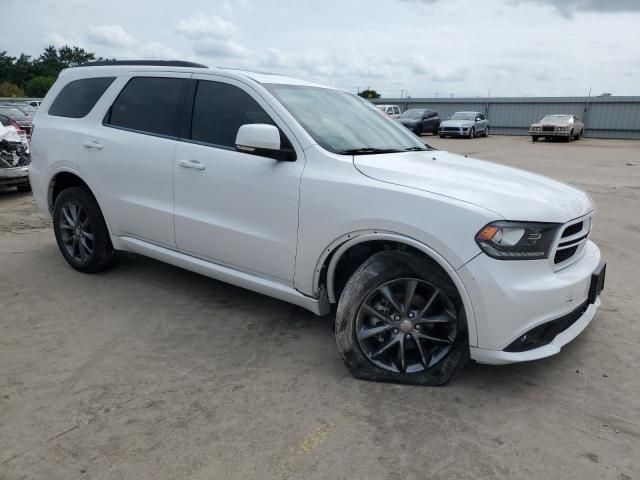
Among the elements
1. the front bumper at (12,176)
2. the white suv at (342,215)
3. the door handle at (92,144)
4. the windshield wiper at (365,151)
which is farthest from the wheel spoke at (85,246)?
the front bumper at (12,176)

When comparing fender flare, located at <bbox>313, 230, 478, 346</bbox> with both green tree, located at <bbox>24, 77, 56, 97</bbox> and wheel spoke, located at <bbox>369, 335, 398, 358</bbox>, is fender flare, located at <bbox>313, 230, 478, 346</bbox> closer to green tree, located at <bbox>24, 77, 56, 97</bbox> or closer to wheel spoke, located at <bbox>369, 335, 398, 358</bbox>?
wheel spoke, located at <bbox>369, 335, 398, 358</bbox>

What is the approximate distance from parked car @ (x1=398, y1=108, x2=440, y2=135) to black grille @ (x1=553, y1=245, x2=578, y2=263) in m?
27.4

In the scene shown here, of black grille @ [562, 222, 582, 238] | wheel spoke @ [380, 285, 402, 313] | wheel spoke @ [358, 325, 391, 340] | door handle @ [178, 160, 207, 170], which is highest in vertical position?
door handle @ [178, 160, 207, 170]

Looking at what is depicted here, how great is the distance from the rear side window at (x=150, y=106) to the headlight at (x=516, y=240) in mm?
2457

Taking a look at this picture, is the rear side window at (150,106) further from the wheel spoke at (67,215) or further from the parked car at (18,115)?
the parked car at (18,115)

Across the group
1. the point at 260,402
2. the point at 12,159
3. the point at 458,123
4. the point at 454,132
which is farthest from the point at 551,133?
the point at 260,402

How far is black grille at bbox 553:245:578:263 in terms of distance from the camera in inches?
118

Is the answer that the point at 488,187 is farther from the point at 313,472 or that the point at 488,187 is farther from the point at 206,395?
the point at 206,395

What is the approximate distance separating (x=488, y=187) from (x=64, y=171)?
12.0 feet

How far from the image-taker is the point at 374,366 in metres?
3.16

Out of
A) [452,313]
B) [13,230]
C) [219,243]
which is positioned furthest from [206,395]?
[13,230]

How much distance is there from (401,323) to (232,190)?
1.43m

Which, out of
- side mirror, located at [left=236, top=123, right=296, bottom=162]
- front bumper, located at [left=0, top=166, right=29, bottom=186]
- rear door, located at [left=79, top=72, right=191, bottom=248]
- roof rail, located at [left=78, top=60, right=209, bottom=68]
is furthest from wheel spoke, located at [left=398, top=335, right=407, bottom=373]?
front bumper, located at [left=0, top=166, right=29, bottom=186]

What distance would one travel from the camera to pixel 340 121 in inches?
150
